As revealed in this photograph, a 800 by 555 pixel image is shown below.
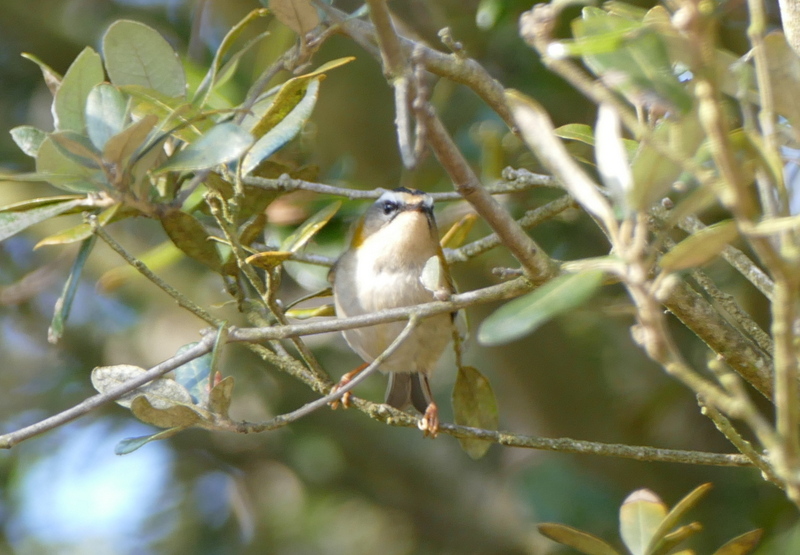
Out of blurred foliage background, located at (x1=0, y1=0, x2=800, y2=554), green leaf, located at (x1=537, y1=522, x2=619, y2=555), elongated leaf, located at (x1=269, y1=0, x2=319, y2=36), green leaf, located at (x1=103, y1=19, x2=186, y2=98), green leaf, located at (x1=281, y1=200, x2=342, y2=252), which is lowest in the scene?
blurred foliage background, located at (x1=0, y1=0, x2=800, y2=554)

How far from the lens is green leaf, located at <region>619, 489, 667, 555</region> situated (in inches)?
53.2

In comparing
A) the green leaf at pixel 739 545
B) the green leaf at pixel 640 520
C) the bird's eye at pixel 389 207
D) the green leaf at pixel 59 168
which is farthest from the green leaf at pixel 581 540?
the bird's eye at pixel 389 207

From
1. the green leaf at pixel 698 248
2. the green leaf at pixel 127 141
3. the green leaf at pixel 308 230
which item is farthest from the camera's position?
the green leaf at pixel 308 230

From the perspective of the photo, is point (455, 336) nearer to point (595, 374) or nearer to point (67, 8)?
point (595, 374)

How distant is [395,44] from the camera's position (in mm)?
970

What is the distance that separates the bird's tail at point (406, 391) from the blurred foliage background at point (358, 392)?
0.43 metres

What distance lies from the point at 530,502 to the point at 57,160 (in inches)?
76.4

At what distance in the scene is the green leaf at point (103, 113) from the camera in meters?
1.36

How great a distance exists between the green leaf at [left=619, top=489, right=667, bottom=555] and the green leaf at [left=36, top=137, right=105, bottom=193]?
38.6 inches

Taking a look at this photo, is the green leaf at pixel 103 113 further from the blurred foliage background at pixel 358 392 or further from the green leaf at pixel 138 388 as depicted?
the blurred foliage background at pixel 358 392

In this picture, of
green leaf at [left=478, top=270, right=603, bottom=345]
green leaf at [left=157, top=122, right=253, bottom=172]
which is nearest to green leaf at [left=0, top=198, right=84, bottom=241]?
green leaf at [left=157, top=122, right=253, bottom=172]

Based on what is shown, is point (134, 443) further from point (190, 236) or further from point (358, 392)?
point (358, 392)

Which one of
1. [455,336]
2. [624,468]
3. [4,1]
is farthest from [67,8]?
[624,468]

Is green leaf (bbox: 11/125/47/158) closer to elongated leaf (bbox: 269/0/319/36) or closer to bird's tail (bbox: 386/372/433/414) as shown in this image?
elongated leaf (bbox: 269/0/319/36)
